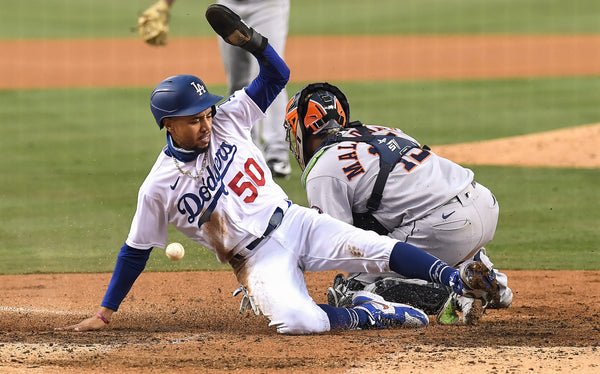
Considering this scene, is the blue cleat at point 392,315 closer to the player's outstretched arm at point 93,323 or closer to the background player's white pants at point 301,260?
the background player's white pants at point 301,260

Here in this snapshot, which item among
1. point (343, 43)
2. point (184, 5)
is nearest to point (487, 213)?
point (343, 43)

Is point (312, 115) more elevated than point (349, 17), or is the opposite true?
point (312, 115)

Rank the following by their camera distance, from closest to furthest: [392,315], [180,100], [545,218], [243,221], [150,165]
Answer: [180,100], [243,221], [392,315], [545,218], [150,165]

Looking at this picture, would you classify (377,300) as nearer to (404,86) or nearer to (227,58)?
(227,58)

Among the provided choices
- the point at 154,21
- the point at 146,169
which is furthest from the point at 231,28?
the point at 146,169

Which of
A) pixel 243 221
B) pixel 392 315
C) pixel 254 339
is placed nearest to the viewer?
pixel 254 339

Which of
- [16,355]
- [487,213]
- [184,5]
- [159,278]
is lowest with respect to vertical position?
[184,5]

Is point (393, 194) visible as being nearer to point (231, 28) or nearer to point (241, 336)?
point (241, 336)

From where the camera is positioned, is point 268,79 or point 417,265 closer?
point 417,265
